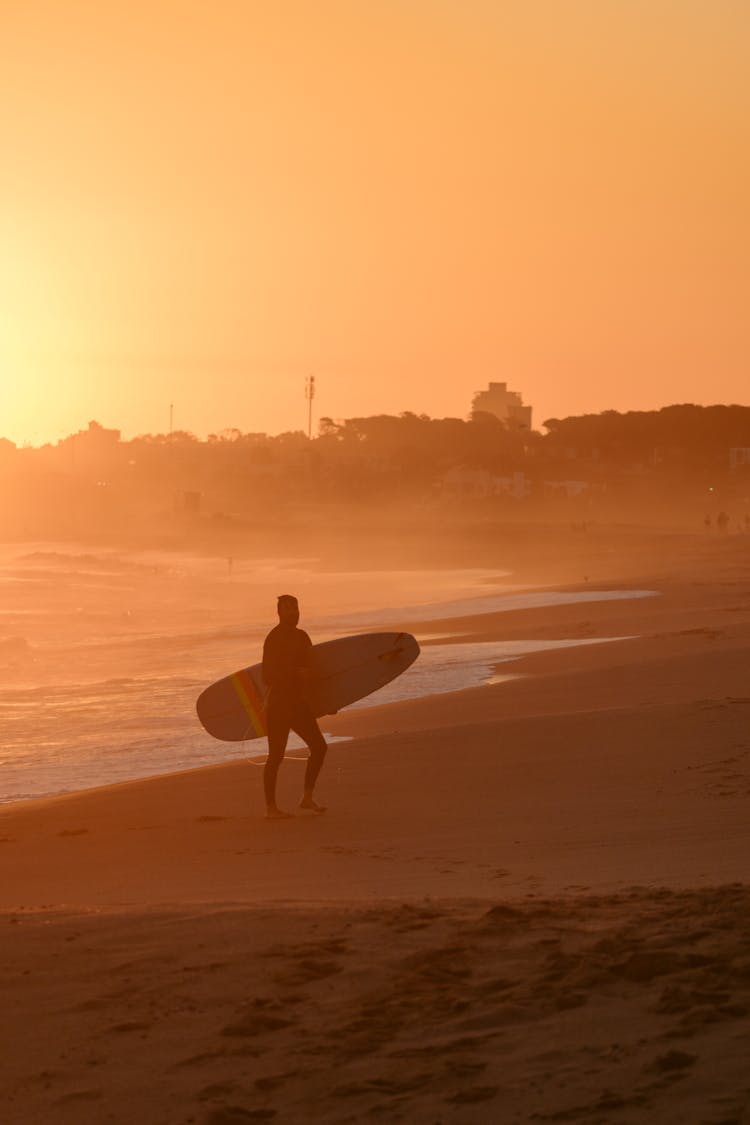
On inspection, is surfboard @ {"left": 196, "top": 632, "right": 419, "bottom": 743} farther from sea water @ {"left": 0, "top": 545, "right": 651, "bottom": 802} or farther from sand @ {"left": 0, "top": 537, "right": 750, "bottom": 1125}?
sea water @ {"left": 0, "top": 545, "right": 651, "bottom": 802}

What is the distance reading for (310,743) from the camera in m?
10.2

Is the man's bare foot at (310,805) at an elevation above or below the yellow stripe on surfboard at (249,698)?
below

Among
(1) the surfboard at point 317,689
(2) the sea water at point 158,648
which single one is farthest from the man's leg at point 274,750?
(2) the sea water at point 158,648

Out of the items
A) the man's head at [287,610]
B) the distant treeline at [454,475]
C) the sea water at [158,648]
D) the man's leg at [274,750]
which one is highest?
the distant treeline at [454,475]

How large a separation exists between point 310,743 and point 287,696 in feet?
1.29

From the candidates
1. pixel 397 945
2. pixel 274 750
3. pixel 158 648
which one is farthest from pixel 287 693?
pixel 158 648

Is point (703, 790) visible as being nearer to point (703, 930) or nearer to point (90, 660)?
point (703, 930)

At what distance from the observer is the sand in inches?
179

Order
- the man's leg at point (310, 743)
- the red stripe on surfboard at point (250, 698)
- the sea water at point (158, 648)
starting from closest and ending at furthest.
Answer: the man's leg at point (310, 743) < the red stripe on surfboard at point (250, 698) < the sea water at point (158, 648)

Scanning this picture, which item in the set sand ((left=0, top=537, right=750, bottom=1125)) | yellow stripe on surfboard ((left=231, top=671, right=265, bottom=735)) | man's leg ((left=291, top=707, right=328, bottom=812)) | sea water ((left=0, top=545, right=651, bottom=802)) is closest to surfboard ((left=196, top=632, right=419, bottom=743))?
yellow stripe on surfboard ((left=231, top=671, right=265, bottom=735))

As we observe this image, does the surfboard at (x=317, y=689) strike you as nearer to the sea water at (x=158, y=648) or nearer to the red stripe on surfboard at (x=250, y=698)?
the red stripe on surfboard at (x=250, y=698)

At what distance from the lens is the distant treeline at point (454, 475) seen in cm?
12100

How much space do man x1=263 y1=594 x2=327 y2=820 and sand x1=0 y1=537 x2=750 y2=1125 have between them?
0.39 m

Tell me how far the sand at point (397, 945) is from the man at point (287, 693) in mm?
386
